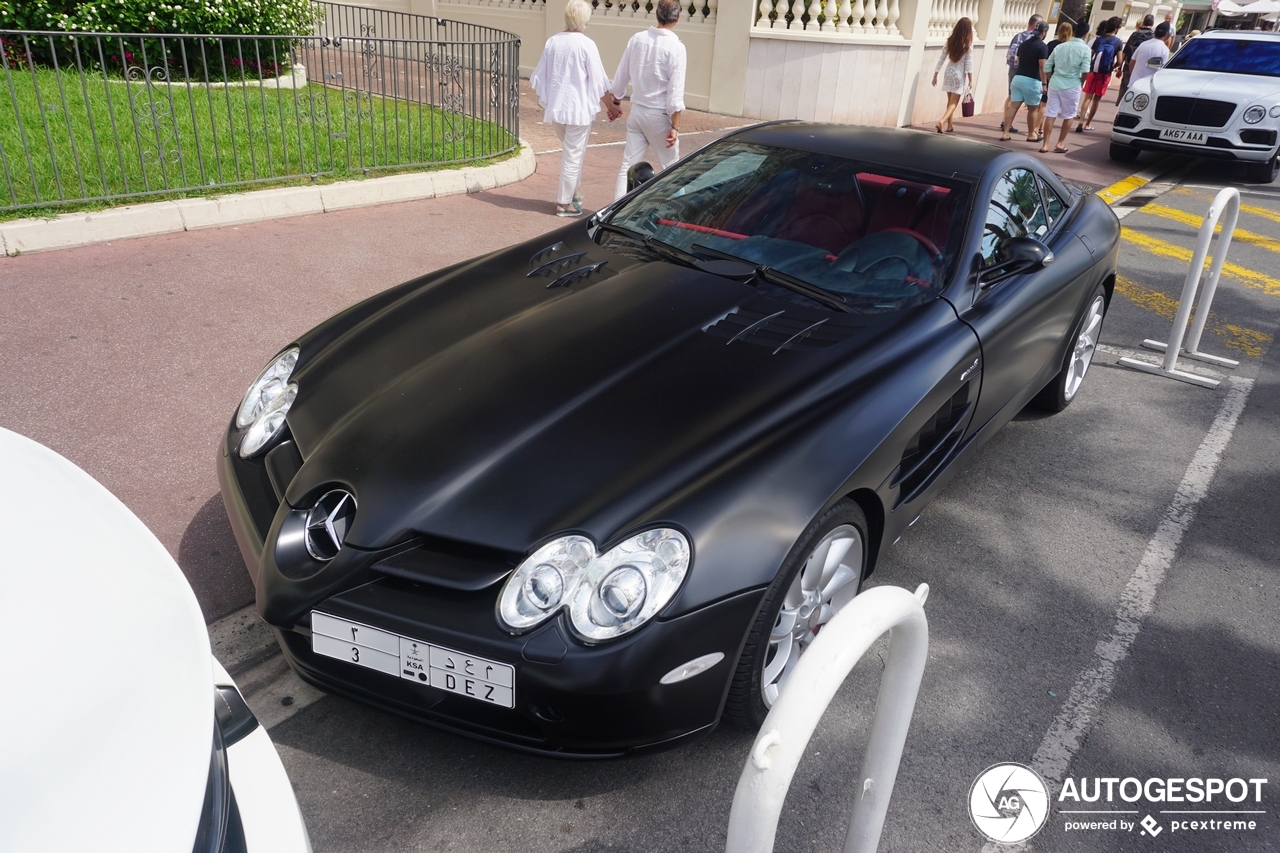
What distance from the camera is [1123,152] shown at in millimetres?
Answer: 13492

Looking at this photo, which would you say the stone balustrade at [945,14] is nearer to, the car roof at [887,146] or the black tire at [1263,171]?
the black tire at [1263,171]

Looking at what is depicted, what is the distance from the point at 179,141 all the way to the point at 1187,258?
819 centimetres

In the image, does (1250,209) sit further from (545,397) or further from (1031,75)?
(545,397)

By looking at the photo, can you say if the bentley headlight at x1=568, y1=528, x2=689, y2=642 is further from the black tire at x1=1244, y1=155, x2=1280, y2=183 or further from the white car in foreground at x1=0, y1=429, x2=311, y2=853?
the black tire at x1=1244, y1=155, x2=1280, y2=183

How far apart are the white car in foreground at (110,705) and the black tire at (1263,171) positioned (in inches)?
562

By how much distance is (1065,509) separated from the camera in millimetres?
4312

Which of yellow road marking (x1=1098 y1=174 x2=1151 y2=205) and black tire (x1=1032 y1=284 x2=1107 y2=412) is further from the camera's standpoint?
yellow road marking (x1=1098 y1=174 x2=1151 y2=205)

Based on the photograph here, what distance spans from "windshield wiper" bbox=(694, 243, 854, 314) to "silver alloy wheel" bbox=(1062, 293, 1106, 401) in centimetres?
202

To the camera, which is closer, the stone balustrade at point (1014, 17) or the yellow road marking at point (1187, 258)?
the yellow road marking at point (1187, 258)

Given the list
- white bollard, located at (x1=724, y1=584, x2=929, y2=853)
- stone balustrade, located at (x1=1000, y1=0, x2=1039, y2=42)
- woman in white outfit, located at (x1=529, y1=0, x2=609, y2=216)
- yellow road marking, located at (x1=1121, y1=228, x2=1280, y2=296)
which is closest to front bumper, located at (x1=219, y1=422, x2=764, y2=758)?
white bollard, located at (x1=724, y1=584, x2=929, y2=853)

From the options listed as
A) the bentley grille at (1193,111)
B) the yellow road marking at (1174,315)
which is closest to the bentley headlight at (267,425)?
the yellow road marking at (1174,315)

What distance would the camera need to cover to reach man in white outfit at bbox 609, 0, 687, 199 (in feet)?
26.2

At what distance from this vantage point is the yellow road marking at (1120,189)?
11.3 meters

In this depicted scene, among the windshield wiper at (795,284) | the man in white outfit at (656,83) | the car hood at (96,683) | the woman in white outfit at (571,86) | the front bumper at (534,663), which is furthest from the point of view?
the woman in white outfit at (571,86)
